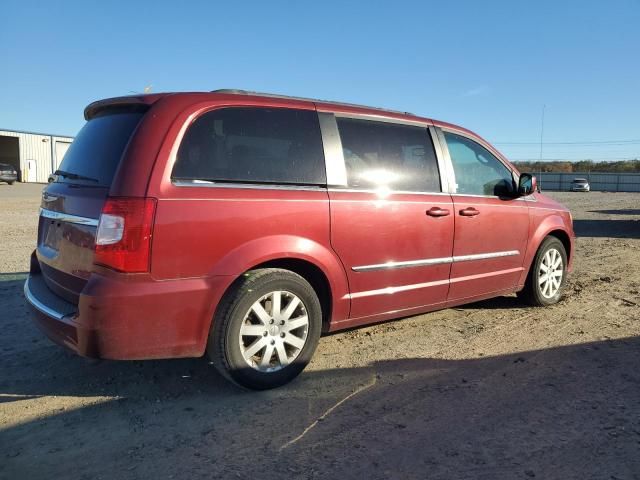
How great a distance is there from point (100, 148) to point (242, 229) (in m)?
1.10

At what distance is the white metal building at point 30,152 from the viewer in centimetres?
4206

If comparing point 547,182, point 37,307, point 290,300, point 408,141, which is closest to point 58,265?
point 37,307

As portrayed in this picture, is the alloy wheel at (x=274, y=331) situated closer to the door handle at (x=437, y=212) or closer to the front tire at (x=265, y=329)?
the front tire at (x=265, y=329)

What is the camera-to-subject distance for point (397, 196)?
4.12 meters

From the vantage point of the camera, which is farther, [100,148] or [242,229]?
[100,148]

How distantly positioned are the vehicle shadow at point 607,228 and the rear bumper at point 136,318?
11.3 metres

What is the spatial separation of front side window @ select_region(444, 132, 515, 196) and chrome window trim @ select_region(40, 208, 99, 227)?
118 inches

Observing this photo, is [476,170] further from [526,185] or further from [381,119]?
[381,119]

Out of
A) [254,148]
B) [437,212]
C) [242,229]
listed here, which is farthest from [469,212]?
[242,229]

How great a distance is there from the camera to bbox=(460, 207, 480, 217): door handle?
14.9 feet

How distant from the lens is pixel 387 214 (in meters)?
4.01

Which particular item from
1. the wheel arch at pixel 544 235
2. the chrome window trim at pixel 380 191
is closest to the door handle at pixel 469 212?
the chrome window trim at pixel 380 191

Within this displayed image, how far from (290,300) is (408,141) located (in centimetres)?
177

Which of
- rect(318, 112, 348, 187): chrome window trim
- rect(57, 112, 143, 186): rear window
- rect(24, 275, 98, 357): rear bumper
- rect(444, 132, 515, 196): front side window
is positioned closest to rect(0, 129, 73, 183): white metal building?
rect(57, 112, 143, 186): rear window
